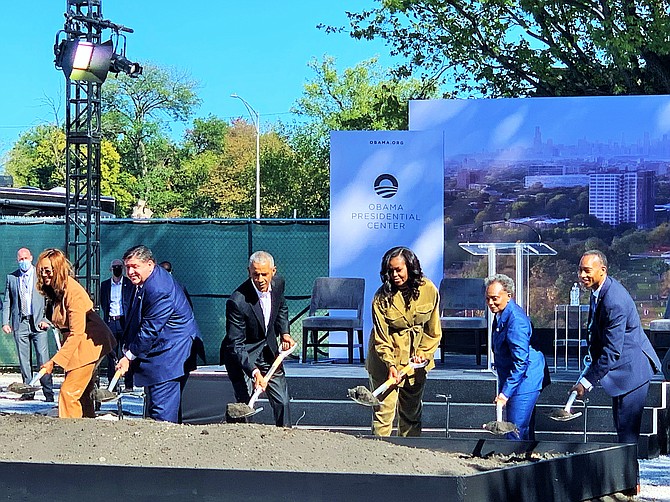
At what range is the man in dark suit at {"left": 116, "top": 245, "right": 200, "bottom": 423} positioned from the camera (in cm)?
800

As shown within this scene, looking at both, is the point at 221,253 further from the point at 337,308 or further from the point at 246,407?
the point at 246,407

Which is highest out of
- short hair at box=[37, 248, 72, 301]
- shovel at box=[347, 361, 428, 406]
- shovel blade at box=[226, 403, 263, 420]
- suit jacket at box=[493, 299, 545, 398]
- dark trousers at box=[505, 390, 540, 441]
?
short hair at box=[37, 248, 72, 301]

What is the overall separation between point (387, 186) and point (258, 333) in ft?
16.8

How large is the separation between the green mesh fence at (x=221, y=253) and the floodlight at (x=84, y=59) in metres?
3.19

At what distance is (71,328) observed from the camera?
26.3 ft

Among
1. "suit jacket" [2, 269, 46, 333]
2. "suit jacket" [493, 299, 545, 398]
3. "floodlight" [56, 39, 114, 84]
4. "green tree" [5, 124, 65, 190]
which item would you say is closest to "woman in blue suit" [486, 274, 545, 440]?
"suit jacket" [493, 299, 545, 398]

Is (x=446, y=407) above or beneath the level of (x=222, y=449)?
beneath

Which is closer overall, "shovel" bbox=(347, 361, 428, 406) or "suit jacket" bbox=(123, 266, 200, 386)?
"shovel" bbox=(347, 361, 428, 406)

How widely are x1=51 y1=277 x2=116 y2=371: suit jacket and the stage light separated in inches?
255

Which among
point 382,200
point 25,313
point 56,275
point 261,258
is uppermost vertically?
point 382,200

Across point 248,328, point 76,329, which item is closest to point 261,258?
point 248,328

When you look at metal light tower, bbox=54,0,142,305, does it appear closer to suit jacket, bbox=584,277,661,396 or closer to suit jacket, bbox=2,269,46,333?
suit jacket, bbox=2,269,46,333

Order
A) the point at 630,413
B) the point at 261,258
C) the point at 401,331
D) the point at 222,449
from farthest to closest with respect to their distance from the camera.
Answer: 1. the point at 261,258
2. the point at 401,331
3. the point at 630,413
4. the point at 222,449

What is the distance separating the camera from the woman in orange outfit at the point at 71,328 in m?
7.92
